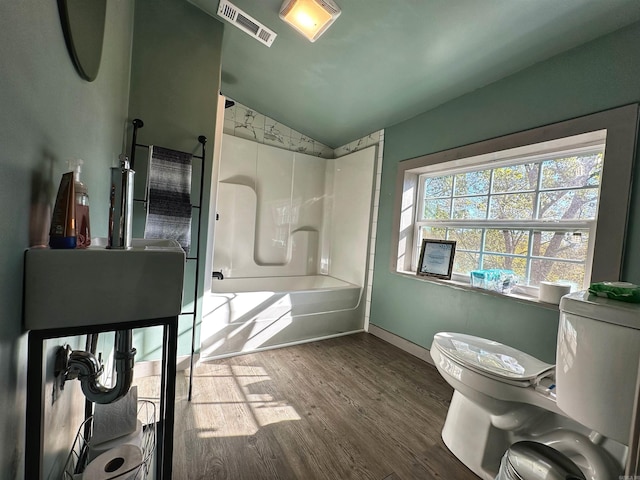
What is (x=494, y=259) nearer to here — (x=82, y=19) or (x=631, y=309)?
(x=631, y=309)

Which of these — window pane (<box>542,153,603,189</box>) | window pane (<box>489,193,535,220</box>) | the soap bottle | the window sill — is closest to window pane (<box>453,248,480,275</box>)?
the window sill

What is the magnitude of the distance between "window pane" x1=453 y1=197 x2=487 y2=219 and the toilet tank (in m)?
1.31

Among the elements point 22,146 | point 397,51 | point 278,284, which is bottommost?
point 278,284

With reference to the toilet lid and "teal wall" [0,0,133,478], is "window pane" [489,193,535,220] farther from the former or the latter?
"teal wall" [0,0,133,478]

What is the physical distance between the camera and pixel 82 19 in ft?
2.67

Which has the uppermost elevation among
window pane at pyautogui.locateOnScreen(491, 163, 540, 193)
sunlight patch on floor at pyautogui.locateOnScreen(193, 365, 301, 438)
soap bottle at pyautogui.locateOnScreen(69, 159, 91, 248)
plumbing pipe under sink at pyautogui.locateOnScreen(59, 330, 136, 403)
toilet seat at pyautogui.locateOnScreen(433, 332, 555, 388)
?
window pane at pyautogui.locateOnScreen(491, 163, 540, 193)

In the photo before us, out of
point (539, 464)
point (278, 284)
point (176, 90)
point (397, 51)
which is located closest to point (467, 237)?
point (397, 51)

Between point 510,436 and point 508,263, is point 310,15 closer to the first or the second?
point 508,263

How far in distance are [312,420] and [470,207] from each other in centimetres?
197

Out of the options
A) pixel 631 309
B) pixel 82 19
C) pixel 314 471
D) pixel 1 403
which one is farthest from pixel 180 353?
pixel 631 309

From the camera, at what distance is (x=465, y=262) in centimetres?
229

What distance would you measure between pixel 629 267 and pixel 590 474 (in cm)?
98

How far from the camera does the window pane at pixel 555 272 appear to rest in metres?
1.67

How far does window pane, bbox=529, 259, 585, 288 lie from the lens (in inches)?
65.8
